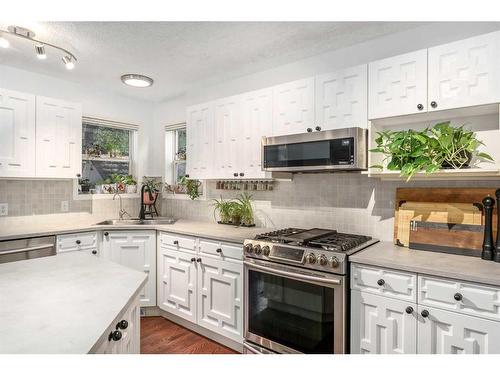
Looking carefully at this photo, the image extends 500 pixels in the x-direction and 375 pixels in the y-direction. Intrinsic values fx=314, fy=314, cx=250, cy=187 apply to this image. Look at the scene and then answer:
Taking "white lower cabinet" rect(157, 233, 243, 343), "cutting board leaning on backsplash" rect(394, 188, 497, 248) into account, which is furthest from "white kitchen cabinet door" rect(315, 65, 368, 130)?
"white lower cabinet" rect(157, 233, 243, 343)

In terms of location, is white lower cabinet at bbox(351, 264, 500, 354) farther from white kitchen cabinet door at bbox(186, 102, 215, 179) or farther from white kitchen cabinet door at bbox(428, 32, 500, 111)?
white kitchen cabinet door at bbox(186, 102, 215, 179)

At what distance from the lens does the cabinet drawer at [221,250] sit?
99.7 inches

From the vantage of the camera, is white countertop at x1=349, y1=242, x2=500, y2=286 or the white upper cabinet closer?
white countertop at x1=349, y1=242, x2=500, y2=286

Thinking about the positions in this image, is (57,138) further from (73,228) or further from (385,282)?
(385,282)

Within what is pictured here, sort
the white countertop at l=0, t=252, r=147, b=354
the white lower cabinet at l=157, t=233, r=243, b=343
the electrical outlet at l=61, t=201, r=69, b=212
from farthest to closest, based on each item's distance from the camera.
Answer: the electrical outlet at l=61, t=201, r=69, b=212
the white lower cabinet at l=157, t=233, r=243, b=343
the white countertop at l=0, t=252, r=147, b=354

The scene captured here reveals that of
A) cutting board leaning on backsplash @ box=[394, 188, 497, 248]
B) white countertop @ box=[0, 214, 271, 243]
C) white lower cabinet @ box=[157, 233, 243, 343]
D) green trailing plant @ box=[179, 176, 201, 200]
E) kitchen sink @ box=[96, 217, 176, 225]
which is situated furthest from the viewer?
green trailing plant @ box=[179, 176, 201, 200]

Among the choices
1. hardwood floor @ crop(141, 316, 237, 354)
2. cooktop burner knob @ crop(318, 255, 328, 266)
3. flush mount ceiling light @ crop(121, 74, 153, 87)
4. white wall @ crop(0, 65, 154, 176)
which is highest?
flush mount ceiling light @ crop(121, 74, 153, 87)

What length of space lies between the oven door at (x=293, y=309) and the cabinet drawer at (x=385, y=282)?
0.10 metres

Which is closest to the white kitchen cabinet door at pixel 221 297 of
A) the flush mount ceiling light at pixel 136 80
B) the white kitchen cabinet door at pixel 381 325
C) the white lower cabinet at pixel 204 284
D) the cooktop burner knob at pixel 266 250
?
the white lower cabinet at pixel 204 284

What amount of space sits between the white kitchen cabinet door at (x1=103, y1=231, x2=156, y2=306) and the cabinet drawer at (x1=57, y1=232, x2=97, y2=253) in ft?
0.36

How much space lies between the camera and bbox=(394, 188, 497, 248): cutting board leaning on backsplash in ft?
6.60

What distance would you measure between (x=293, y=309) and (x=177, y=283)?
1.31 m

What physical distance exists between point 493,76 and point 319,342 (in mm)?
1909
